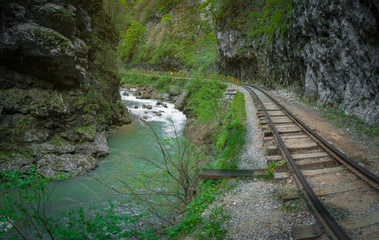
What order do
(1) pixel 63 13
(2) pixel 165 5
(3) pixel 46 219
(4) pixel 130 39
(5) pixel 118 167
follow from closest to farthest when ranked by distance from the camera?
1. (3) pixel 46 219
2. (5) pixel 118 167
3. (1) pixel 63 13
4. (4) pixel 130 39
5. (2) pixel 165 5

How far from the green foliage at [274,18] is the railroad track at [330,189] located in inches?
535

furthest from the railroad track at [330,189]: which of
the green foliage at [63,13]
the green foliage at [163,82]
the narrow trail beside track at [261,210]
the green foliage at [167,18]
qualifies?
the green foliage at [167,18]

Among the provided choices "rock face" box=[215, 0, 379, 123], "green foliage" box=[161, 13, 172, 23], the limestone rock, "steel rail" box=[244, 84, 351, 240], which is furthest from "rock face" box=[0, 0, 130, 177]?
"green foliage" box=[161, 13, 172, 23]

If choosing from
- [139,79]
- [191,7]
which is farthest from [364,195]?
[191,7]

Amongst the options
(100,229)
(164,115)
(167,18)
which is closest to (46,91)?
(100,229)

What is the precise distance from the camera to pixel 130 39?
159 ft

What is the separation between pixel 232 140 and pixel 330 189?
4.62m

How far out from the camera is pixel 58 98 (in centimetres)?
1251

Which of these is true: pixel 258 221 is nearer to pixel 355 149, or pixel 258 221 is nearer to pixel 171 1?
pixel 355 149

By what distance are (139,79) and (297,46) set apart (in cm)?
2734

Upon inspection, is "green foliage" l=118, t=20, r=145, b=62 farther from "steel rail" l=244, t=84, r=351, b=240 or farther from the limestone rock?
"steel rail" l=244, t=84, r=351, b=240

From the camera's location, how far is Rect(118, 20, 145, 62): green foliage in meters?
47.1

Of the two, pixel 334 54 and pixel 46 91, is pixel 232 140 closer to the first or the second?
pixel 334 54

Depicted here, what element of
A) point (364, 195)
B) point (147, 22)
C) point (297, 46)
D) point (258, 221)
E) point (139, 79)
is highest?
point (147, 22)
